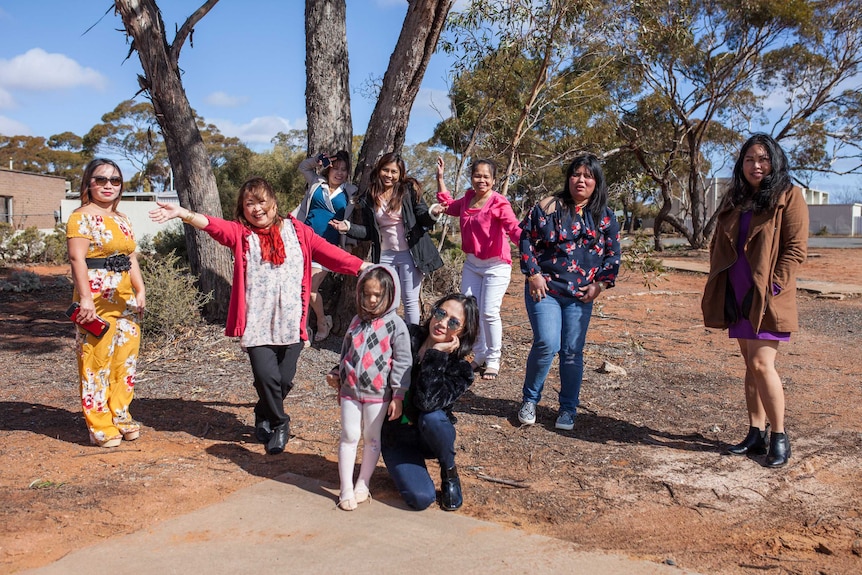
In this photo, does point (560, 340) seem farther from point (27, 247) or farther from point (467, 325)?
point (27, 247)

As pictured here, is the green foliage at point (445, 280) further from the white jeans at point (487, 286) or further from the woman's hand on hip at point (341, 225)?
the woman's hand on hip at point (341, 225)

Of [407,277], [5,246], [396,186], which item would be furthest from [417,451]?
[5,246]

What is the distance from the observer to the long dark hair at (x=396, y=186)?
19.6 feet

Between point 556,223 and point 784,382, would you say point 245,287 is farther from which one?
point 784,382

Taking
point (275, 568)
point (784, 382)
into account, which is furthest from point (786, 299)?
point (275, 568)

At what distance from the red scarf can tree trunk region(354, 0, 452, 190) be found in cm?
269

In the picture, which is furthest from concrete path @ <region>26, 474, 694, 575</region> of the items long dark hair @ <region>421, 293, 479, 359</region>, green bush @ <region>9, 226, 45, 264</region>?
green bush @ <region>9, 226, 45, 264</region>

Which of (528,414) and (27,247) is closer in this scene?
(528,414)

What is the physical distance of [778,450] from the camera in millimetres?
4336

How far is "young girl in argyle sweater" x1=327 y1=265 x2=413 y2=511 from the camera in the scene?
3.69 meters

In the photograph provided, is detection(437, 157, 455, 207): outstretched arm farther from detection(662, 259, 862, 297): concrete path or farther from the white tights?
detection(662, 259, 862, 297): concrete path

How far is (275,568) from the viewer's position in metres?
3.04

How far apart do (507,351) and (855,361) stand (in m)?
3.35

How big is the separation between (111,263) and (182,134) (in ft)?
11.8
